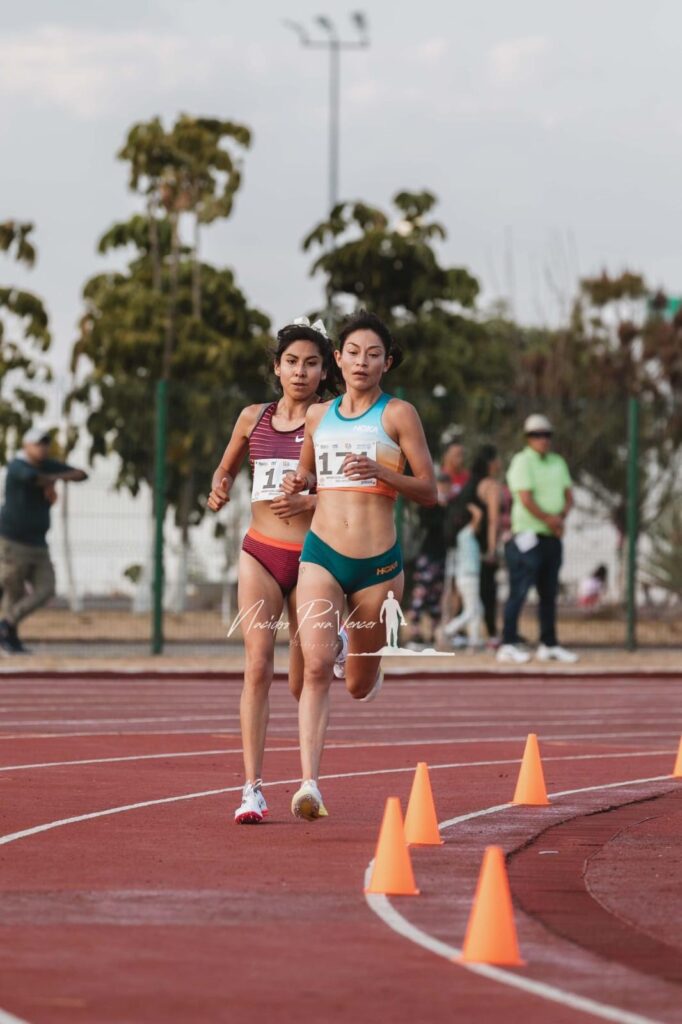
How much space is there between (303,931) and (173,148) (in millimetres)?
28249

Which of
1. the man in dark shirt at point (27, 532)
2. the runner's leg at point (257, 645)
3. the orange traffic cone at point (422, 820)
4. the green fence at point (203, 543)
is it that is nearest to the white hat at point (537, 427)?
the green fence at point (203, 543)

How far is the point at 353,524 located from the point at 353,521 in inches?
0.5

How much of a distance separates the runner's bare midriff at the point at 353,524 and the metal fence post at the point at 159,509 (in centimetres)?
1411

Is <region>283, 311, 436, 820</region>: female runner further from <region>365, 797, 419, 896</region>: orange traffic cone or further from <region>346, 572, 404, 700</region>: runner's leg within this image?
<region>365, 797, 419, 896</region>: orange traffic cone

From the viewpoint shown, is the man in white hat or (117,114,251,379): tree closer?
the man in white hat

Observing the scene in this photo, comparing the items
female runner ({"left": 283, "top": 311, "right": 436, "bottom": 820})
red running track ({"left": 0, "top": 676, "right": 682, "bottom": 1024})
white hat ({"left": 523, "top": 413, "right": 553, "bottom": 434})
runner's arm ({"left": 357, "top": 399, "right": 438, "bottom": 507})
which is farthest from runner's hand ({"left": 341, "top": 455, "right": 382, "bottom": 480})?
white hat ({"left": 523, "top": 413, "right": 553, "bottom": 434})

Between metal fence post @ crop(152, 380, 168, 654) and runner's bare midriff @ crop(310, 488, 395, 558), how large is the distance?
1411 centimetres

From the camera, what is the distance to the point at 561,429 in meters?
28.5

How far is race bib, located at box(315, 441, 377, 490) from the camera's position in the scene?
1031 cm

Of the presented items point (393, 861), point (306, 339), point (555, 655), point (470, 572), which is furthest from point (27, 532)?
point (393, 861)

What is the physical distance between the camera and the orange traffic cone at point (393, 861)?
8.26 metres

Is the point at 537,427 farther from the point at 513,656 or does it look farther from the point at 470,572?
the point at 470,572

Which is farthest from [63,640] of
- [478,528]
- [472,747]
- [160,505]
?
[472,747]

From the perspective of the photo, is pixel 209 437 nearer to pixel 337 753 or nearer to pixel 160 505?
pixel 160 505
